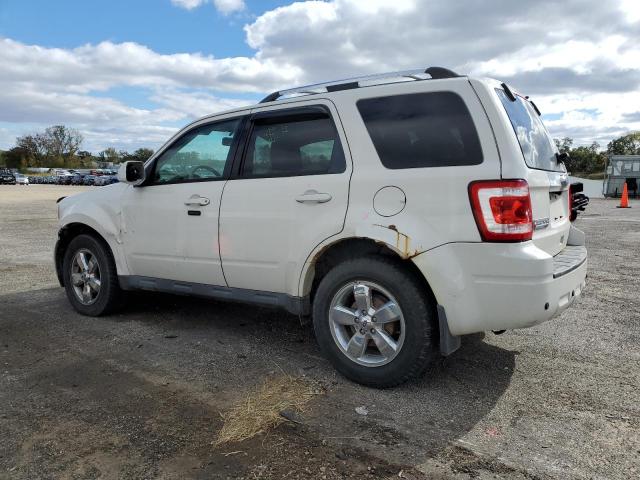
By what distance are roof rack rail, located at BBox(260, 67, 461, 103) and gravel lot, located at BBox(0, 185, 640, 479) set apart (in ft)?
6.72

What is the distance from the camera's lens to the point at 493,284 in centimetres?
303

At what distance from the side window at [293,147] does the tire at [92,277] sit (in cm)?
192

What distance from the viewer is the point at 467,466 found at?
8.39 ft

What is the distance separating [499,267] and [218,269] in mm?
2217

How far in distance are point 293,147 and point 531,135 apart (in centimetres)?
168

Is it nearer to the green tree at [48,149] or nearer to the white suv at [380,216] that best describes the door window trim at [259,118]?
the white suv at [380,216]

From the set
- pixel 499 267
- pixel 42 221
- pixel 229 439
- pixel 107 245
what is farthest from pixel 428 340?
pixel 42 221

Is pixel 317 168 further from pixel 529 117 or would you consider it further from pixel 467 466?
pixel 467 466

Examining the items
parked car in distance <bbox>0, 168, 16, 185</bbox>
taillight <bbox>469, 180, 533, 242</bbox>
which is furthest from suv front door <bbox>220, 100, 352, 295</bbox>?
parked car in distance <bbox>0, 168, 16, 185</bbox>

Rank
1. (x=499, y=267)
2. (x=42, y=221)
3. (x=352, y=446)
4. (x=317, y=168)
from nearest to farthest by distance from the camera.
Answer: (x=352, y=446)
(x=499, y=267)
(x=317, y=168)
(x=42, y=221)

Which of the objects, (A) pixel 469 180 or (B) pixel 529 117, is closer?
(A) pixel 469 180

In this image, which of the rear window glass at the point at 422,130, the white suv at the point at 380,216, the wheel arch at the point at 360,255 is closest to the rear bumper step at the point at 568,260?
the white suv at the point at 380,216

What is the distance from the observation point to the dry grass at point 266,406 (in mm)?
2896

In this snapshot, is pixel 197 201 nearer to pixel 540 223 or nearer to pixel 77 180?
pixel 540 223
